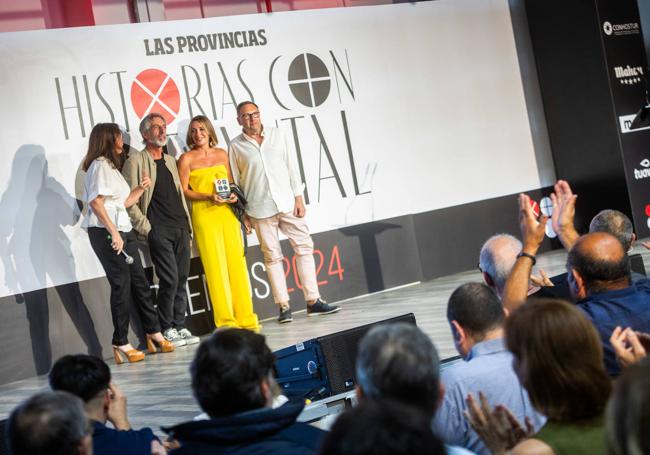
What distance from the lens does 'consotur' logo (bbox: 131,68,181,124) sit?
25.1 ft

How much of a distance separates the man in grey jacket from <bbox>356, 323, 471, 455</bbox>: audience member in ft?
18.3

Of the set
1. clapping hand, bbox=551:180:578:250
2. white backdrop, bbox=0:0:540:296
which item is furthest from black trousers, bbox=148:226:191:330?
clapping hand, bbox=551:180:578:250

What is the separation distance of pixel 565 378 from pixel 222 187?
18.9 ft

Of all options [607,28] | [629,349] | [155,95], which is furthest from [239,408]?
[607,28]

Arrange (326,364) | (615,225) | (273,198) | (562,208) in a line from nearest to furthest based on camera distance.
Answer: (562,208) → (326,364) → (615,225) → (273,198)

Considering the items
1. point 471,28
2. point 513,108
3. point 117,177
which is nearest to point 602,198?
point 513,108

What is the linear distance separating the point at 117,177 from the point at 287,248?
188cm

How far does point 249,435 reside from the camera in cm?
189

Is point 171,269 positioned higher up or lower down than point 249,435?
higher up

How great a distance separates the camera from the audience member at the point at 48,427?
5.99ft

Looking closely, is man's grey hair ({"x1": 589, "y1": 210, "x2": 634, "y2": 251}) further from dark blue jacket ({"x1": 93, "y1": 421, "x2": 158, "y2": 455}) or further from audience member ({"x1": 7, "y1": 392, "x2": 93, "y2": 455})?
audience member ({"x1": 7, "y1": 392, "x2": 93, "y2": 455})

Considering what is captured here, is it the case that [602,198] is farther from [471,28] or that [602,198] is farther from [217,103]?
[217,103]

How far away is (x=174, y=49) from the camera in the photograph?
7.88 meters

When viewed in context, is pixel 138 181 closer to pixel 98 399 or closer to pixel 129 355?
pixel 129 355
